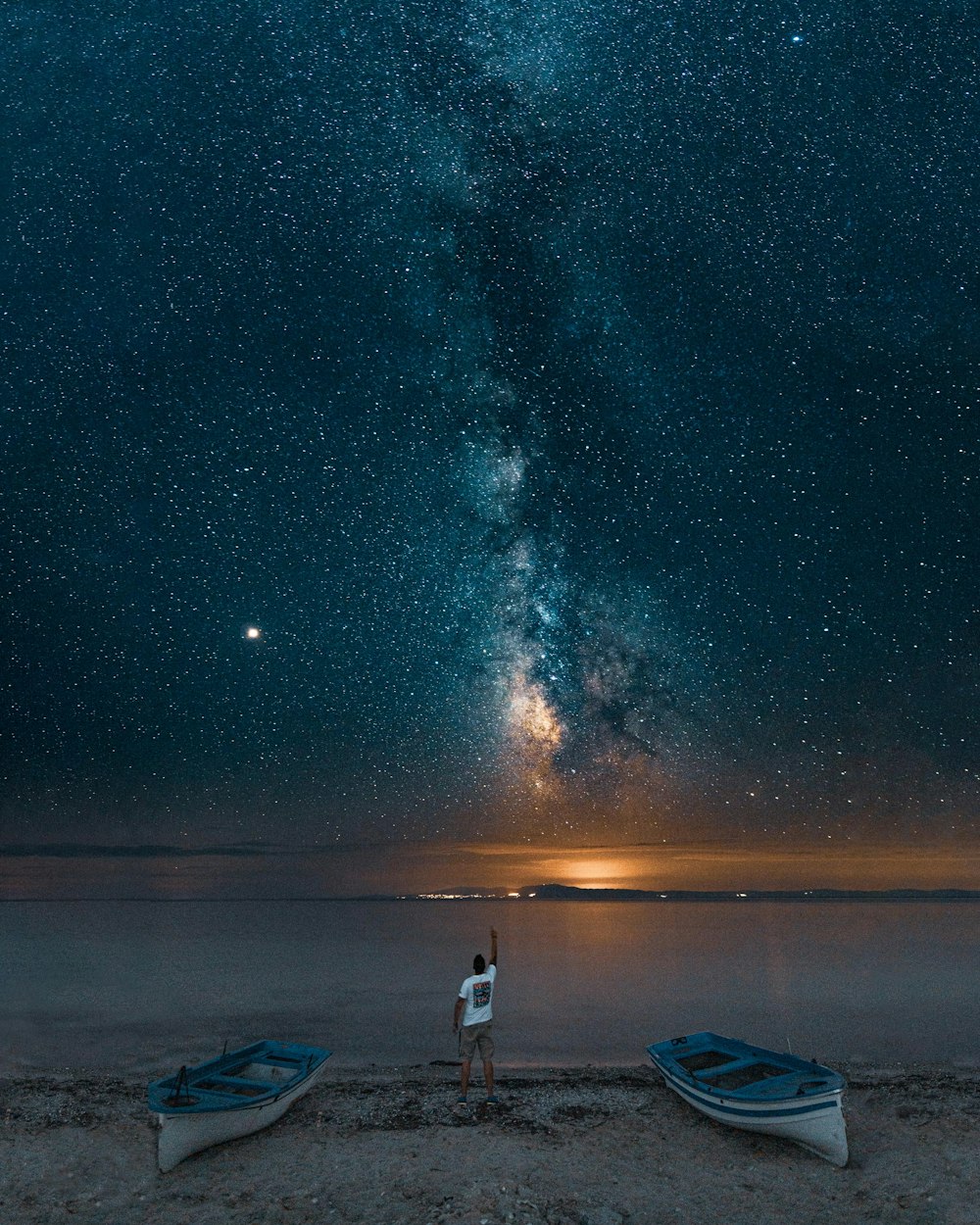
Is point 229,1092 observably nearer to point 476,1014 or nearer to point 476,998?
point 476,1014

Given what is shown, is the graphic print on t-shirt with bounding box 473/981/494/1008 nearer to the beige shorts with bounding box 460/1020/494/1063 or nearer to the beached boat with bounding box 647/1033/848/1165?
the beige shorts with bounding box 460/1020/494/1063

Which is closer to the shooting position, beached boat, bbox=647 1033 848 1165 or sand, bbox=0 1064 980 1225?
sand, bbox=0 1064 980 1225

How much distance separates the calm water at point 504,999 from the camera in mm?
28250

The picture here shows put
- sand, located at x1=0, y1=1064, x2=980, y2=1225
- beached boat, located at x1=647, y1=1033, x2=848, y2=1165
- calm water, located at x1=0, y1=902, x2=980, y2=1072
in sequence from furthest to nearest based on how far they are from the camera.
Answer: calm water, located at x1=0, y1=902, x2=980, y2=1072
beached boat, located at x1=647, y1=1033, x2=848, y2=1165
sand, located at x1=0, y1=1064, x2=980, y2=1225

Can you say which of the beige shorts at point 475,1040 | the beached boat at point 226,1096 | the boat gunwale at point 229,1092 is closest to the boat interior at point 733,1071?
the beige shorts at point 475,1040

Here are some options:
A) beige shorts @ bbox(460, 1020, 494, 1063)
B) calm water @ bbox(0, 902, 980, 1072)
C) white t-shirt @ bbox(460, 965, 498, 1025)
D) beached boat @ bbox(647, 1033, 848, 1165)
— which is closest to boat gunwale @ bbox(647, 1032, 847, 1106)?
beached boat @ bbox(647, 1033, 848, 1165)

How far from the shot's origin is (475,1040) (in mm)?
15172

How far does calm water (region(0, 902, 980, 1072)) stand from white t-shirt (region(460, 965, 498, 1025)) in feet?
36.7

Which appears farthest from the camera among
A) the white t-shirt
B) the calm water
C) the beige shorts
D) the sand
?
the calm water

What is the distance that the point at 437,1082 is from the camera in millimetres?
18578

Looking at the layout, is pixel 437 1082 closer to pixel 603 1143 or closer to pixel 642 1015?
pixel 603 1143

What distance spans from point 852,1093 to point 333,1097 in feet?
35.6

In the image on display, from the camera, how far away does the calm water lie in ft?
92.7

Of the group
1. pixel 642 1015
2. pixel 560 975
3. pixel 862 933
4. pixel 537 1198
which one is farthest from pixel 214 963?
pixel 862 933
